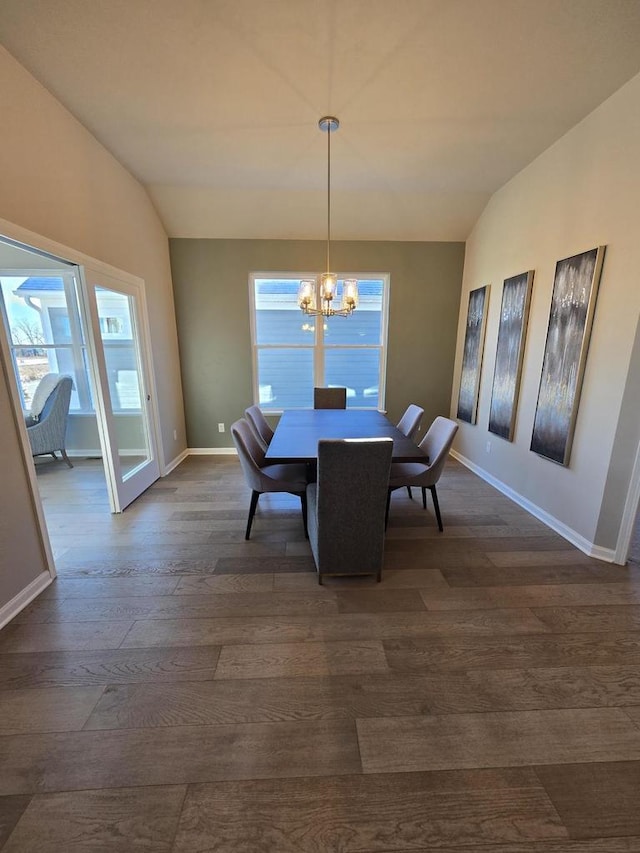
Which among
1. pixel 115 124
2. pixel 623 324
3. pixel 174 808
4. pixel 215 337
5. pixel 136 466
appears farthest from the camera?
pixel 215 337

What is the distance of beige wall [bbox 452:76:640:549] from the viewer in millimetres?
2020

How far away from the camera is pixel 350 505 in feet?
6.01

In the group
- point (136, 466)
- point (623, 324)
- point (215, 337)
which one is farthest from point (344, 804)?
point (215, 337)

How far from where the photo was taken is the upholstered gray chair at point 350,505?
1716 mm

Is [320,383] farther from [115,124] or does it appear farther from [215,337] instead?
[115,124]

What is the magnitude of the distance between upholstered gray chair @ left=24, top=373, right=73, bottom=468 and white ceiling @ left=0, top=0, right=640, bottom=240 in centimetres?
253

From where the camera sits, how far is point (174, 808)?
3.38 feet

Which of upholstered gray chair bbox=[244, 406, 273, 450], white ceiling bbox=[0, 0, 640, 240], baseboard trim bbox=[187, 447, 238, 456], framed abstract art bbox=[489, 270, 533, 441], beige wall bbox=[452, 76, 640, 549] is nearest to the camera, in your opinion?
white ceiling bbox=[0, 0, 640, 240]

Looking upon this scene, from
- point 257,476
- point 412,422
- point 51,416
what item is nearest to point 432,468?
point 412,422

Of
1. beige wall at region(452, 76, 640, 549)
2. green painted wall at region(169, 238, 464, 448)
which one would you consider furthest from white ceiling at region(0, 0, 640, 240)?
green painted wall at region(169, 238, 464, 448)

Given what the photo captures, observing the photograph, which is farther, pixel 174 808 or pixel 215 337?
pixel 215 337

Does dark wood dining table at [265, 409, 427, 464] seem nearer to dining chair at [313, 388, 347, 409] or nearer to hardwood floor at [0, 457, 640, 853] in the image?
dining chair at [313, 388, 347, 409]

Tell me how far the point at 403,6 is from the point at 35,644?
3.58 meters

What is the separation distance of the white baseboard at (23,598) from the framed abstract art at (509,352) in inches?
148
